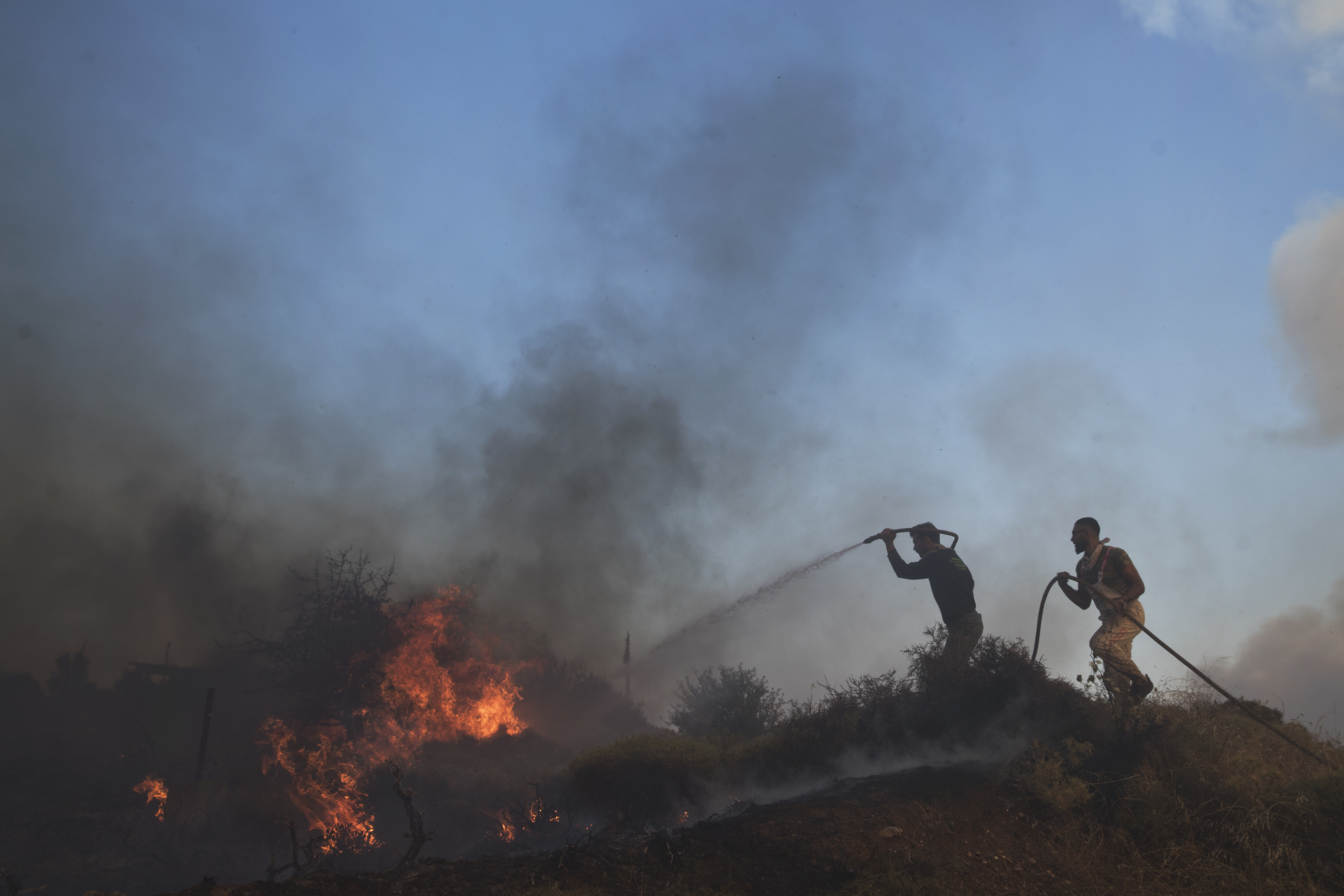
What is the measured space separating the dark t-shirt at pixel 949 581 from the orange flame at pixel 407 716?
1400 centimetres

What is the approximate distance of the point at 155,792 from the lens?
2038 centimetres

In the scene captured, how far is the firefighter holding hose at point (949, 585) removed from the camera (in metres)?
10.7

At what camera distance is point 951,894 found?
21.1 feet

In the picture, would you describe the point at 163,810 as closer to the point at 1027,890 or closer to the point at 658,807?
the point at 658,807

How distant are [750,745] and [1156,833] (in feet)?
18.1

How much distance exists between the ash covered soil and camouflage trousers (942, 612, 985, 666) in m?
1.86

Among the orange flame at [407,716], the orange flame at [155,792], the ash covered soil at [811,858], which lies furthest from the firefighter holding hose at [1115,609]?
the orange flame at [155,792]

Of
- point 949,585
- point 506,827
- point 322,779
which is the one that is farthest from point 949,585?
point 322,779

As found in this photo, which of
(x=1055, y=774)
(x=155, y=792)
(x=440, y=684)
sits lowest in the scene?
(x=1055, y=774)

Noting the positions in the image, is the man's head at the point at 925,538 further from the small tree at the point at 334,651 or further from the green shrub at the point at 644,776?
the small tree at the point at 334,651

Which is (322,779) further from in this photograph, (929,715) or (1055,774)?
(1055,774)

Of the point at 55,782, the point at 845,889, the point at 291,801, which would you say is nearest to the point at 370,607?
the point at 291,801

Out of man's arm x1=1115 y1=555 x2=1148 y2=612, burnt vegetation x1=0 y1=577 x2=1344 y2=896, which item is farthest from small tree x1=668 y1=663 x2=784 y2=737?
man's arm x1=1115 y1=555 x2=1148 y2=612

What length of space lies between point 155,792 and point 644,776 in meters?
18.9
